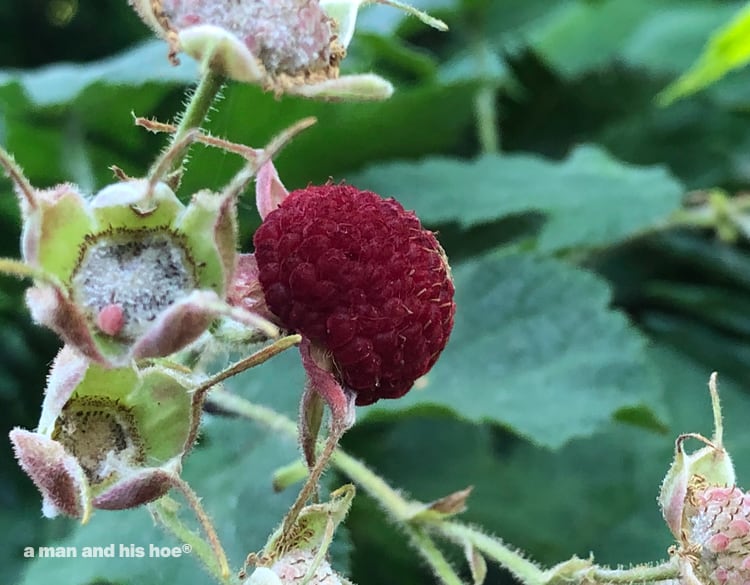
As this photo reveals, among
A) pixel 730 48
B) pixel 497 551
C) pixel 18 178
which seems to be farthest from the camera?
pixel 730 48

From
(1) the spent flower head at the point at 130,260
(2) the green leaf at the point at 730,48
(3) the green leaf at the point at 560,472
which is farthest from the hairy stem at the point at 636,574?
(2) the green leaf at the point at 730,48

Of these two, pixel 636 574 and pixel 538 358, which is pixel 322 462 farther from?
pixel 538 358

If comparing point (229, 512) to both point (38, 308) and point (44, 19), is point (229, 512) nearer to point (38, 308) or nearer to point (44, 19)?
point (38, 308)

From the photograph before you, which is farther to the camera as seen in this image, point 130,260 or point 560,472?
point 560,472

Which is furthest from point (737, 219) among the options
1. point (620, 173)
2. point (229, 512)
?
point (229, 512)

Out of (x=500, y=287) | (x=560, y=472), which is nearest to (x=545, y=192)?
(x=500, y=287)

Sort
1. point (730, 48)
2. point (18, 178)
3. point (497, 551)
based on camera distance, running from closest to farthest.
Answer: point (18, 178) → point (497, 551) → point (730, 48)

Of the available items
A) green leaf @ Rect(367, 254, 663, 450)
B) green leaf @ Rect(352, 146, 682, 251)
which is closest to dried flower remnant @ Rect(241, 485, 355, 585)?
green leaf @ Rect(367, 254, 663, 450)
